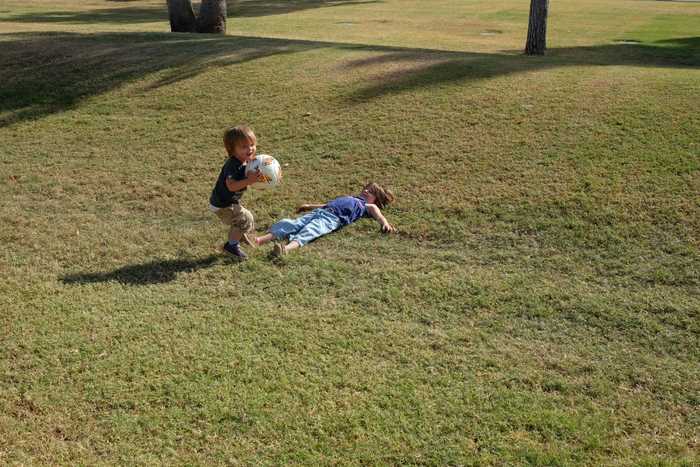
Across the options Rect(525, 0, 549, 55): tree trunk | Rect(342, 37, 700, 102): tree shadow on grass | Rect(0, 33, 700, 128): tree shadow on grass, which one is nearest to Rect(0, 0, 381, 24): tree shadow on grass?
Rect(0, 33, 700, 128): tree shadow on grass

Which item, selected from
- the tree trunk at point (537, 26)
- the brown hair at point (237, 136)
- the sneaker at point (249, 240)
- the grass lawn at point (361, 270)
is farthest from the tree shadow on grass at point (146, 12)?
the brown hair at point (237, 136)

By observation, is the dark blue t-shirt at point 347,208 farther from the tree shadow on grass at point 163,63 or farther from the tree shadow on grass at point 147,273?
the tree shadow on grass at point 163,63

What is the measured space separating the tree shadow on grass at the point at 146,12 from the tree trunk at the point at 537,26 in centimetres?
1207

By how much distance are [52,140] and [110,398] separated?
6139mm

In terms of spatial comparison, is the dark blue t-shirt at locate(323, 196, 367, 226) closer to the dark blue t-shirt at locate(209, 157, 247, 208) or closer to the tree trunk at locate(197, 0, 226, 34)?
the dark blue t-shirt at locate(209, 157, 247, 208)

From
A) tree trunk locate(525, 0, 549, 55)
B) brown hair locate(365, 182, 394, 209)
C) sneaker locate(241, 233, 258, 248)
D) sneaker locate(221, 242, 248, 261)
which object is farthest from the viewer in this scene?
tree trunk locate(525, 0, 549, 55)

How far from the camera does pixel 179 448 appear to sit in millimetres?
3693

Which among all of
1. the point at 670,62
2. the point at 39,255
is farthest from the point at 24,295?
the point at 670,62

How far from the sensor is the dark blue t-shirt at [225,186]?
18.1 ft

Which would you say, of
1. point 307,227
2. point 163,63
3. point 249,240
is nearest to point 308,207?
point 307,227

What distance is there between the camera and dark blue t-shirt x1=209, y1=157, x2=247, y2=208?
5.52 meters

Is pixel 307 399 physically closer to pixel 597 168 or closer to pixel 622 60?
pixel 597 168

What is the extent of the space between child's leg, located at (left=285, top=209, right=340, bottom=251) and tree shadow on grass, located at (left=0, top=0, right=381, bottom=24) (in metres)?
18.3

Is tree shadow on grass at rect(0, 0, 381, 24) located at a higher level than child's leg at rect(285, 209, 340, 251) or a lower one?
higher
